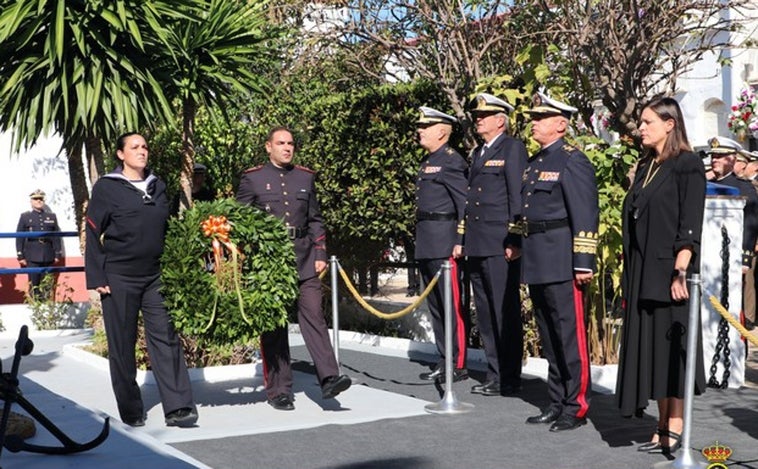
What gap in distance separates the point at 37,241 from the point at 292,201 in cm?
1064

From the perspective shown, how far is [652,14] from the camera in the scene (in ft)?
36.4

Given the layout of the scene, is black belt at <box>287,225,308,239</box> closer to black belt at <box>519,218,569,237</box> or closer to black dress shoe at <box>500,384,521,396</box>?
black belt at <box>519,218,569,237</box>

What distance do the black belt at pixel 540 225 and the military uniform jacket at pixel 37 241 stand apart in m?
11.9

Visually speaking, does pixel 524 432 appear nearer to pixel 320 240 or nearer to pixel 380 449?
pixel 380 449

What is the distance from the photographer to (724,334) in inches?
381

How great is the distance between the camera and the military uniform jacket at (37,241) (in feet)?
61.8

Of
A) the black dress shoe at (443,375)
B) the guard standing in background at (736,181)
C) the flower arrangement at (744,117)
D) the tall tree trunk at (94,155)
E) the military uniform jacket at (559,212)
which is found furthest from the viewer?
the flower arrangement at (744,117)

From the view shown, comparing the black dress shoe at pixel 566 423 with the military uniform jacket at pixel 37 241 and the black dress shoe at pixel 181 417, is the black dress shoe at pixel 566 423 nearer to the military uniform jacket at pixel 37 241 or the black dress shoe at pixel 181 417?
the black dress shoe at pixel 181 417

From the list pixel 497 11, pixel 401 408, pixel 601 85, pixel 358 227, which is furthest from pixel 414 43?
pixel 401 408

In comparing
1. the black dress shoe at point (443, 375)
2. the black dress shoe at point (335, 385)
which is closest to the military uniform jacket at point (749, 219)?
the black dress shoe at point (443, 375)

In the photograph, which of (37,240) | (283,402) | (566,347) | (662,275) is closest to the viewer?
(662,275)

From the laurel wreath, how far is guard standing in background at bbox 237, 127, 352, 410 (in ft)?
1.69

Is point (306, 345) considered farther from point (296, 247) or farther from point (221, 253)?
point (221, 253)

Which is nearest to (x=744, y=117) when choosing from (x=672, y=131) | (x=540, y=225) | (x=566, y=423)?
(x=540, y=225)
